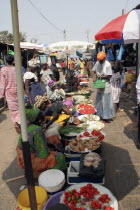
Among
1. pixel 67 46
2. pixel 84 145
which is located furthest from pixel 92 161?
pixel 67 46

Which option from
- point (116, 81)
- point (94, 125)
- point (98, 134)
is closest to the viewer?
point (98, 134)

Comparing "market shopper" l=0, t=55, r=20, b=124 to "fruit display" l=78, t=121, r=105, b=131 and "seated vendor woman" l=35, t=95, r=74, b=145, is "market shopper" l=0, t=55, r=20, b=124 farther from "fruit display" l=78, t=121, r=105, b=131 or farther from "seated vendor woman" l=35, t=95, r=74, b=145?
"fruit display" l=78, t=121, r=105, b=131

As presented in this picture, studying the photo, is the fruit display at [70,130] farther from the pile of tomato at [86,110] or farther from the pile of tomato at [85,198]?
the pile of tomato at [85,198]

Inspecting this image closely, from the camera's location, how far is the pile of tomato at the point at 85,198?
2619mm

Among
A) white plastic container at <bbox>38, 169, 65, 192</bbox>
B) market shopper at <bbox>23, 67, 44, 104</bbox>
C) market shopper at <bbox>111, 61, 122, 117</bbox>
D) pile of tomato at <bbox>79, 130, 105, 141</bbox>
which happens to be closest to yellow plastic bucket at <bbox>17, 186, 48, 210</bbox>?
white plastic container at <bbox>38, 169, 65, 192</bbox>

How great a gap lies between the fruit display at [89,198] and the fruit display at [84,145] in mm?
994

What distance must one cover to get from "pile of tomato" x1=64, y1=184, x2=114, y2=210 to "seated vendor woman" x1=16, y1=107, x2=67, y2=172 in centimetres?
71

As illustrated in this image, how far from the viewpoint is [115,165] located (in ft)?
13.1

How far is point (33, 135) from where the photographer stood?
3.12 metres

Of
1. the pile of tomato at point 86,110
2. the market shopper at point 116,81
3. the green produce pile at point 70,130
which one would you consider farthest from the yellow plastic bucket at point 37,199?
the market shopper at point 116,81

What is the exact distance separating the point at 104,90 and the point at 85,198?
3.83 m

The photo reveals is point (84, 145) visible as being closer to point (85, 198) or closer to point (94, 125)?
point (94, 125)

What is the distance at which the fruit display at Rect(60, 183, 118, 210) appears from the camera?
2.61 meters

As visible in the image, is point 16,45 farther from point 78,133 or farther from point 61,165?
point 78,133
